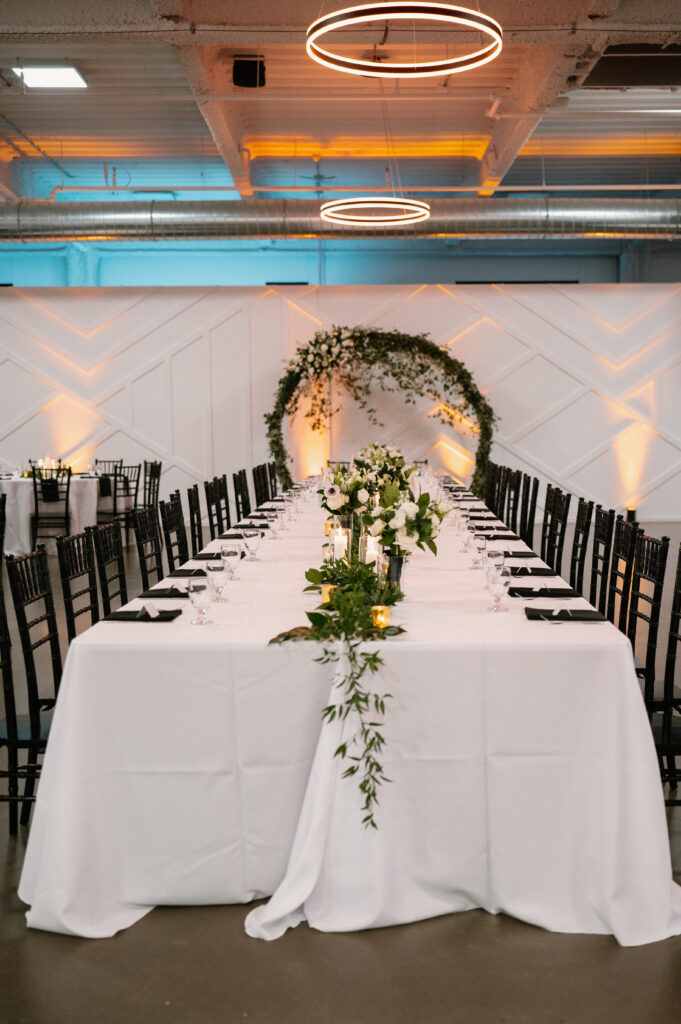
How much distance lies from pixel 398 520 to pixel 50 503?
7401 millimetres

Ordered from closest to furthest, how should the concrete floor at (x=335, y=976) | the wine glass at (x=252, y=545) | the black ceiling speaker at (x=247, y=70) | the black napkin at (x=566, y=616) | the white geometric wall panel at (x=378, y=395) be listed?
the concrete floor at (x=335, y=976) → the black napkin at (x=566, y=616) → the wine glass at (x=252, y=545) → the black ceiling speaker at (x=247, y=70) → the white geometric wall panel at (x=378, y=395)

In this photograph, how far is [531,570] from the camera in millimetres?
3998

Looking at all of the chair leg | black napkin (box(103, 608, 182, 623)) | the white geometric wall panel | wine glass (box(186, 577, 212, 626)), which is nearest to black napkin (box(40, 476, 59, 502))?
the white geometric wall panel

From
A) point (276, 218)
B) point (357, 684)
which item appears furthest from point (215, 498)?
point (276, 218)

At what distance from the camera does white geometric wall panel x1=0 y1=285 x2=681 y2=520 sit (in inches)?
455

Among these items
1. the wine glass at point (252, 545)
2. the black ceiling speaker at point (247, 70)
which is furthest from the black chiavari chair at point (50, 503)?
the wine glass at point (252, 545)

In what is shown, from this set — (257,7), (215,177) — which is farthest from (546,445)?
(257,7)

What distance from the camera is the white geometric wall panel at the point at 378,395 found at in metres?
11.5

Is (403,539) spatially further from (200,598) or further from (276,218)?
(276,218)

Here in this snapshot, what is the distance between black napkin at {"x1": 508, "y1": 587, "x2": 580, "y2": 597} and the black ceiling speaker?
5.99 m

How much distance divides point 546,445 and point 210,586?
9.09 meters

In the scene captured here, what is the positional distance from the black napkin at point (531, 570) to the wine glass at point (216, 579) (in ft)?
4.32

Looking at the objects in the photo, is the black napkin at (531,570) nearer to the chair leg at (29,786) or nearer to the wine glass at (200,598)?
Result: the wine glass at (200,598)

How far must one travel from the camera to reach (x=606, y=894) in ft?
8.49
